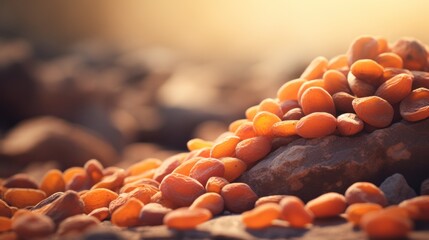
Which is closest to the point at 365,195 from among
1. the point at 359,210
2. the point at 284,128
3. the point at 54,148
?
the point at 359,210

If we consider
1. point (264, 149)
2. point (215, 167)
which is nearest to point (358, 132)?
point (264, 149)

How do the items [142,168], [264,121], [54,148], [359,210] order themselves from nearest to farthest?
[359,210], [264,121], [142,168], [54,148]

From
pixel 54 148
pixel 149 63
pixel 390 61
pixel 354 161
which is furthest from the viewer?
pixel 149 63

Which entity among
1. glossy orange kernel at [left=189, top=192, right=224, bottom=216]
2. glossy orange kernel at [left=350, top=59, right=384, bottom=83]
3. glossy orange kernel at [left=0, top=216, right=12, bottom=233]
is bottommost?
glossy orange kernel at [left=189, top=192, right=224, bottom=216]

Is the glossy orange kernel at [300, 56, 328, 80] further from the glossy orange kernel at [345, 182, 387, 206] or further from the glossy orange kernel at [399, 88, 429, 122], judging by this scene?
the glossy orange kernel at [345, 182, 387, 206]

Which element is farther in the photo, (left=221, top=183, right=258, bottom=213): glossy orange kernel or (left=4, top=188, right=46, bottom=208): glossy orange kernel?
(left=4, top=188, right=46, bottom=208): glossy orange kernel

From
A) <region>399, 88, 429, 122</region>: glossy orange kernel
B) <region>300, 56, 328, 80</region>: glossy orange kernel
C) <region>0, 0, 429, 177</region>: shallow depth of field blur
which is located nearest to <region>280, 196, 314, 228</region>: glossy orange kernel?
<region>399, 88, 429, 122</region>: glossy orange kernel

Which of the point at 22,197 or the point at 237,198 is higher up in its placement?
the point at 22,197

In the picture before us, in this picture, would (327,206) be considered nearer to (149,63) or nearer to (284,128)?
(284,128)
